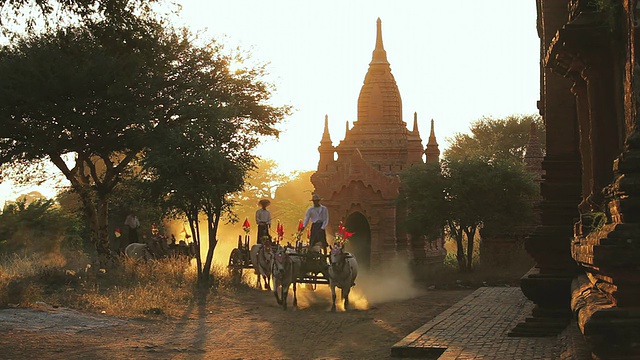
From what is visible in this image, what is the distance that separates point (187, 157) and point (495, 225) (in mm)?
11260

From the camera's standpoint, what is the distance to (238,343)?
45.8ft

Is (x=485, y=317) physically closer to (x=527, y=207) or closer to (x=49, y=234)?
(x=527, y=207)

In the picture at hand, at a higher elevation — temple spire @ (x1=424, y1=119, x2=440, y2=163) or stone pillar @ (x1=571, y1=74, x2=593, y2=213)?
temple spire @ (x1=424, y1=119, x2=440, y2=163)

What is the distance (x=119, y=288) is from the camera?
20.9m

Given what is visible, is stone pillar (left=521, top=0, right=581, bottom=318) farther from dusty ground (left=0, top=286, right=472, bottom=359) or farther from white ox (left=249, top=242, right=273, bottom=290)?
white ox (left=249, top=242, right=273, bottom=290)

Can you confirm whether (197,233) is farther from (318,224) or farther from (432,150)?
(432,150)

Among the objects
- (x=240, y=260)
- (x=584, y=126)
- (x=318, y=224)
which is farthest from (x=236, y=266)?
(x=584, y=126)

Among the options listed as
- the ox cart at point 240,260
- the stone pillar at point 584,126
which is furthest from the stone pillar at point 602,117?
the ox cart at point 240,260

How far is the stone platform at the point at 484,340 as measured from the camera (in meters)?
9.97

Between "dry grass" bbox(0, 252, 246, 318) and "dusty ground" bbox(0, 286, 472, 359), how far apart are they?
0.69 m

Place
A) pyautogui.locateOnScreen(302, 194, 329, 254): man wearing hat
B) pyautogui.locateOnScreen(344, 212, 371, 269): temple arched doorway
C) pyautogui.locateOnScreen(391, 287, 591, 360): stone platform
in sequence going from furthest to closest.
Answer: pyautogui.locateOnScreen(344, 212, 371, 269): temple arched doorway, pyautogui.locateOnScreen(302, 194, 329, 254): man wearing hat, pyautogui.locateOnScreen(391, 287, 591, 360): stone platform

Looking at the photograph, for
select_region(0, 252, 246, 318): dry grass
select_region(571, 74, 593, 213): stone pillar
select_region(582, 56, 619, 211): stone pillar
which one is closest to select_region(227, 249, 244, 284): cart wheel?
select_region(0, 252, 246, 318): dry grass

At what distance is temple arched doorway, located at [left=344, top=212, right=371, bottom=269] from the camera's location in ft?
123

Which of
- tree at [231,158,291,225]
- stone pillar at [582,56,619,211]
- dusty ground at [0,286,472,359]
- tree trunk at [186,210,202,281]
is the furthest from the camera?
tree at [231,158,291,225]
